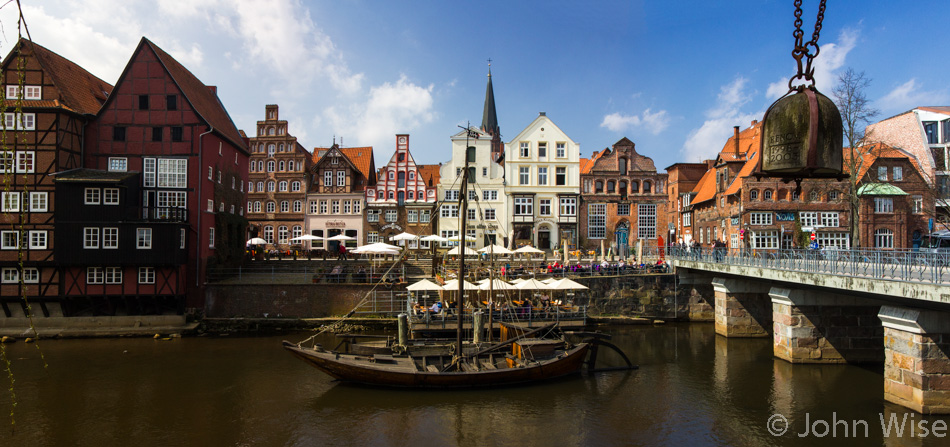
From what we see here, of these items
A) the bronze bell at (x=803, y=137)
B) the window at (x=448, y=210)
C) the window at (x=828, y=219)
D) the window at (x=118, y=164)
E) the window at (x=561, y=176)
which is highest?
the window at (x=561, y=176)

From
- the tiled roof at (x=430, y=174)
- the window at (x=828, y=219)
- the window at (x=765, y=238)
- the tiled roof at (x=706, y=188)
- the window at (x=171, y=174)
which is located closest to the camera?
the window at (x=171, y=174)

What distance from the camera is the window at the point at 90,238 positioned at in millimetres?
30562

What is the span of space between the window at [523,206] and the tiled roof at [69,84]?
33.2 m

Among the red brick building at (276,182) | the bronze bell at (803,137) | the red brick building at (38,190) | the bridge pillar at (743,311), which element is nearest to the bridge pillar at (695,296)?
the bridge pillar at (743,311)

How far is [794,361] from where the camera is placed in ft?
79.5

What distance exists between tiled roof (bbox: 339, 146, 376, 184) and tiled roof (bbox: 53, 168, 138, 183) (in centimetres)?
2363

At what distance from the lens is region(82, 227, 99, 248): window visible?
3056 cm

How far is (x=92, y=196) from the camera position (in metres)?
30.7

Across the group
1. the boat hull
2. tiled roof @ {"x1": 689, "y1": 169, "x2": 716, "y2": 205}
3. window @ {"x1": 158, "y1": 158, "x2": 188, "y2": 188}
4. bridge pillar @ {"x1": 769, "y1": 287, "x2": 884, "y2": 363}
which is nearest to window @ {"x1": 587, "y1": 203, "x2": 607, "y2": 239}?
tiled roof @ {"x1": 689, "y1": 169, "x2": 716, "y2": 205}

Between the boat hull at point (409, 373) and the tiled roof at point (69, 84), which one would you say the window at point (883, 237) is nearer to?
the boat hull at point (409, 373)

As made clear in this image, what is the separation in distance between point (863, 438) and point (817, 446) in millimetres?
1632

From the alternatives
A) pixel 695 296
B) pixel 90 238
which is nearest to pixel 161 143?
pixel 90 238

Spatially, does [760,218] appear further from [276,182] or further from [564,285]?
[276,182]

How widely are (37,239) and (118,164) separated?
598 cm
